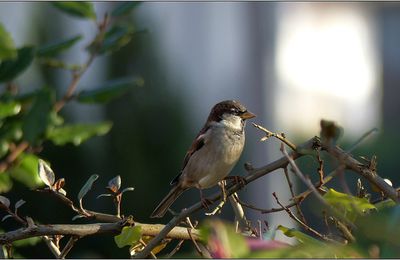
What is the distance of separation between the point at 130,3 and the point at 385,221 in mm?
640

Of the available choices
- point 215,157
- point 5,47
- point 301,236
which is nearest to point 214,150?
point 215,157

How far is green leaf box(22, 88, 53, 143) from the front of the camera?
958 millimetres

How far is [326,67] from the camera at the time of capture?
44.1 ft

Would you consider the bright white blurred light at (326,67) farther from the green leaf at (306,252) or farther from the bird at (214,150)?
the green leaf at (306,252)

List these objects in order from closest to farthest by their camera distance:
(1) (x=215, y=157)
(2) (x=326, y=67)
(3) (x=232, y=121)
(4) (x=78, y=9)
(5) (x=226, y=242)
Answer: (5) (x=226, y=242) → (4) (x=78, y=9) → (1) (x=215, y=157) → (3) (x=232, y=121) → (2) (x=326, y=67)

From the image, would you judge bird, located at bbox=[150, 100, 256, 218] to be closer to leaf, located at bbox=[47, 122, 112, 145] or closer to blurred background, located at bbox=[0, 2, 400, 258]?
blurred background, located at bbox=[0, 2, 400, 258]

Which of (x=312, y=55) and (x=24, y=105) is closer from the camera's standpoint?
(x=24, y=105)

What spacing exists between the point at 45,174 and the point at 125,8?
0.27m

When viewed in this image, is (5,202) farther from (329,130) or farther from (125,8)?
(329,130)

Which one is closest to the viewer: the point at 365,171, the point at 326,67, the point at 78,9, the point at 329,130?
the point at 329,130

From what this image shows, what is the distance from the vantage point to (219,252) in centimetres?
60

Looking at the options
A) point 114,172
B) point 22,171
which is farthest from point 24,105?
point 114,172

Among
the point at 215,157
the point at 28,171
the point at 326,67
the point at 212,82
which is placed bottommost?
the point at 326,67

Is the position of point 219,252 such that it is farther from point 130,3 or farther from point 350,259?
point 130,3
